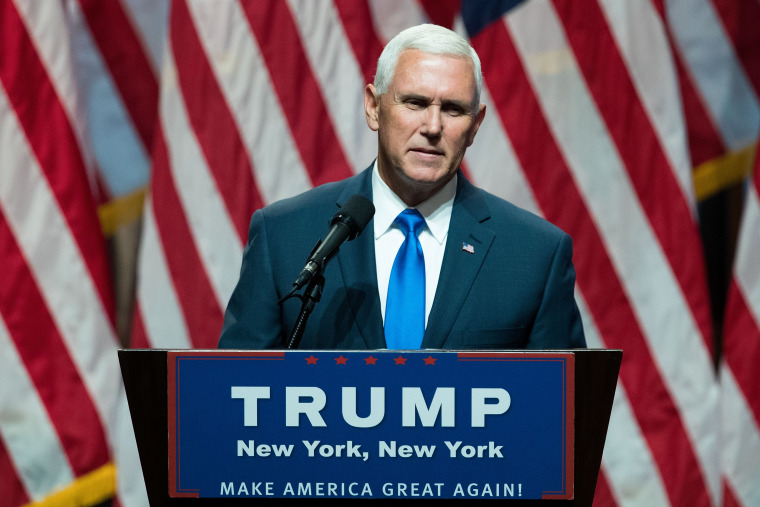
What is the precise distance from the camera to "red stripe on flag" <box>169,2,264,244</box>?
113 inches

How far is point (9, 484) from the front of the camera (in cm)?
302

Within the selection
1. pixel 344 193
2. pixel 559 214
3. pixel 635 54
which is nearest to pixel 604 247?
pixel 559 214

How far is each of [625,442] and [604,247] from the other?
0.66 metres

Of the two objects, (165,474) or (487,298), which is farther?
(487,298)

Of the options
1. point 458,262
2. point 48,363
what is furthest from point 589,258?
point 48,363

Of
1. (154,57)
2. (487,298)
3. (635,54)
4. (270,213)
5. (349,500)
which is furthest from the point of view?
(154,57)

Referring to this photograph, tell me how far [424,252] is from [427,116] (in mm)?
250

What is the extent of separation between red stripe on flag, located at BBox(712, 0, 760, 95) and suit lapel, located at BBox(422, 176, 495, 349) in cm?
206

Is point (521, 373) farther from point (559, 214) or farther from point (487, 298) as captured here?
point (559, 214)

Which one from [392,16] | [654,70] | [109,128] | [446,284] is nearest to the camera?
[446,284]

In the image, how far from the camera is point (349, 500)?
3.83 ft

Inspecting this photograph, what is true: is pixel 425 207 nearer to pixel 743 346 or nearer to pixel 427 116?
pixel 427 116

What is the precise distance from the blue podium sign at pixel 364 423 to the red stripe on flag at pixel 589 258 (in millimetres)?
1812

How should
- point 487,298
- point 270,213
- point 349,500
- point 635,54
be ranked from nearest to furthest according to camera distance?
point 349,500 < point 487,298 < point 270,213 < point 635,54
